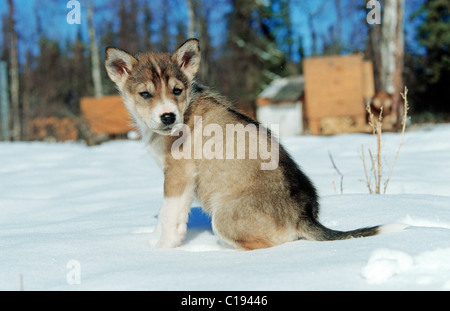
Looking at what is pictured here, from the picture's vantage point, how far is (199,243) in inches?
134

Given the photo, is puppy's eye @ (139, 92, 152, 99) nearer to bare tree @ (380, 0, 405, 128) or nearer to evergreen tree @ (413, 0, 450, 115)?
bare tree @ (380, 0, 405, 128)

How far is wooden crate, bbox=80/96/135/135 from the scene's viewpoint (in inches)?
661

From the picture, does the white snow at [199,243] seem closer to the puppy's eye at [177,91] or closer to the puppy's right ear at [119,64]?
the puppy's eye at [177,91]

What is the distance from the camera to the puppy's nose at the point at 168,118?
127 inches

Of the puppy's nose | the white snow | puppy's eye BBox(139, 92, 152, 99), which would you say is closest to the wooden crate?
the white snow

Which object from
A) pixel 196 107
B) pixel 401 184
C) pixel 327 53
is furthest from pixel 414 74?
pixel 196 107

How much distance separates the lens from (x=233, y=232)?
2980 millimetres

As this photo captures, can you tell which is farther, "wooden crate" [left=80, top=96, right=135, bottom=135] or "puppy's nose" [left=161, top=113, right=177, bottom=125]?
"wooden crate" [left=80, top=96, right=135, bottom=135]

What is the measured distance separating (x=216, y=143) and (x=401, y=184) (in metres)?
2.63

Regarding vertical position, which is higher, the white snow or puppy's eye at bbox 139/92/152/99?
puppy's eye at bbox 139/92/152/99

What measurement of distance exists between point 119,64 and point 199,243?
165 cm

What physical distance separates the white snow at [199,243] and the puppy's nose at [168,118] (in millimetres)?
534

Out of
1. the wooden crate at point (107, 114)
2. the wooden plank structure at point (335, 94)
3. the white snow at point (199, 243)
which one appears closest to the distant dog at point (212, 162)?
the white snow at point (199, 243)
